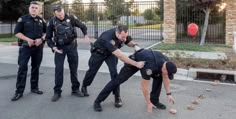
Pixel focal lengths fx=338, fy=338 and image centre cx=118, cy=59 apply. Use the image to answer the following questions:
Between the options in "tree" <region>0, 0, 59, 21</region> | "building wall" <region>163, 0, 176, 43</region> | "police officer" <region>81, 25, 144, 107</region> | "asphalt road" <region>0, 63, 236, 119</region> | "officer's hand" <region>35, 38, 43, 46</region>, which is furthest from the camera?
"tree" <region>0, 0, 59, 21</region>

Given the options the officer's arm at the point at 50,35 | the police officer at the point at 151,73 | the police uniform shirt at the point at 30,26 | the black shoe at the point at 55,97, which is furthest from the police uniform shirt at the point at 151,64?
the police uniform shirt at the point at 30,26

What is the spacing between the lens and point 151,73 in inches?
188

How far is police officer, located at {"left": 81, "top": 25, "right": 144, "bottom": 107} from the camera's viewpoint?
5078 millimetres

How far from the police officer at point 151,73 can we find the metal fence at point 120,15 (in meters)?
11.9

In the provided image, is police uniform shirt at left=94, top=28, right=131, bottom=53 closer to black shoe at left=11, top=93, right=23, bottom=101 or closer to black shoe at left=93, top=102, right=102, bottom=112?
black shoe at left=93, top=102, right=102, bottom=112

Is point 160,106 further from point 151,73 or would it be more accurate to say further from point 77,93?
point 77,93

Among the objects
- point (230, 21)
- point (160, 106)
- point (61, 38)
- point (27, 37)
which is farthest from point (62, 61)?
point (230, 21)

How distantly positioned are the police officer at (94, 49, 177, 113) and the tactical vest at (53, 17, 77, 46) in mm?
1194

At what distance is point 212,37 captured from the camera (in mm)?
15812

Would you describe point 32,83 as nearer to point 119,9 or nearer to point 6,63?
point 6,63

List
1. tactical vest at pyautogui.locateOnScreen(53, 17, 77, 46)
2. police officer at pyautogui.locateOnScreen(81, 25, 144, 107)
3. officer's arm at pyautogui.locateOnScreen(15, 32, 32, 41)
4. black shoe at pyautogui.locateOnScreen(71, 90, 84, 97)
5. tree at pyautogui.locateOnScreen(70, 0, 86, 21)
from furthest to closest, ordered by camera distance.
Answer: tree at pyautogui.locateOnScreen(70, 0, 86, 21) < black shoe at pyautogui.locateOnScreen(71, 90, 84, 97) < officer's arm at pyautogui.locateOnScreen(15, 32, 32, 41) < tactical vest at pyautogui.locateOnScreen(53, 17, 77, 46) < police officer at pyautogui.locateOnScreen(81, 25, 144, 107)

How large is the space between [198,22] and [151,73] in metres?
12.4

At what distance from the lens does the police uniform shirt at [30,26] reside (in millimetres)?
6062

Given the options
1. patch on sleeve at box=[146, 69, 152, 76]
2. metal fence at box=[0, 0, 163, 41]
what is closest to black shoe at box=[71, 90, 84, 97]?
patch on sleeve at box=[146, 69, 152, 76]
